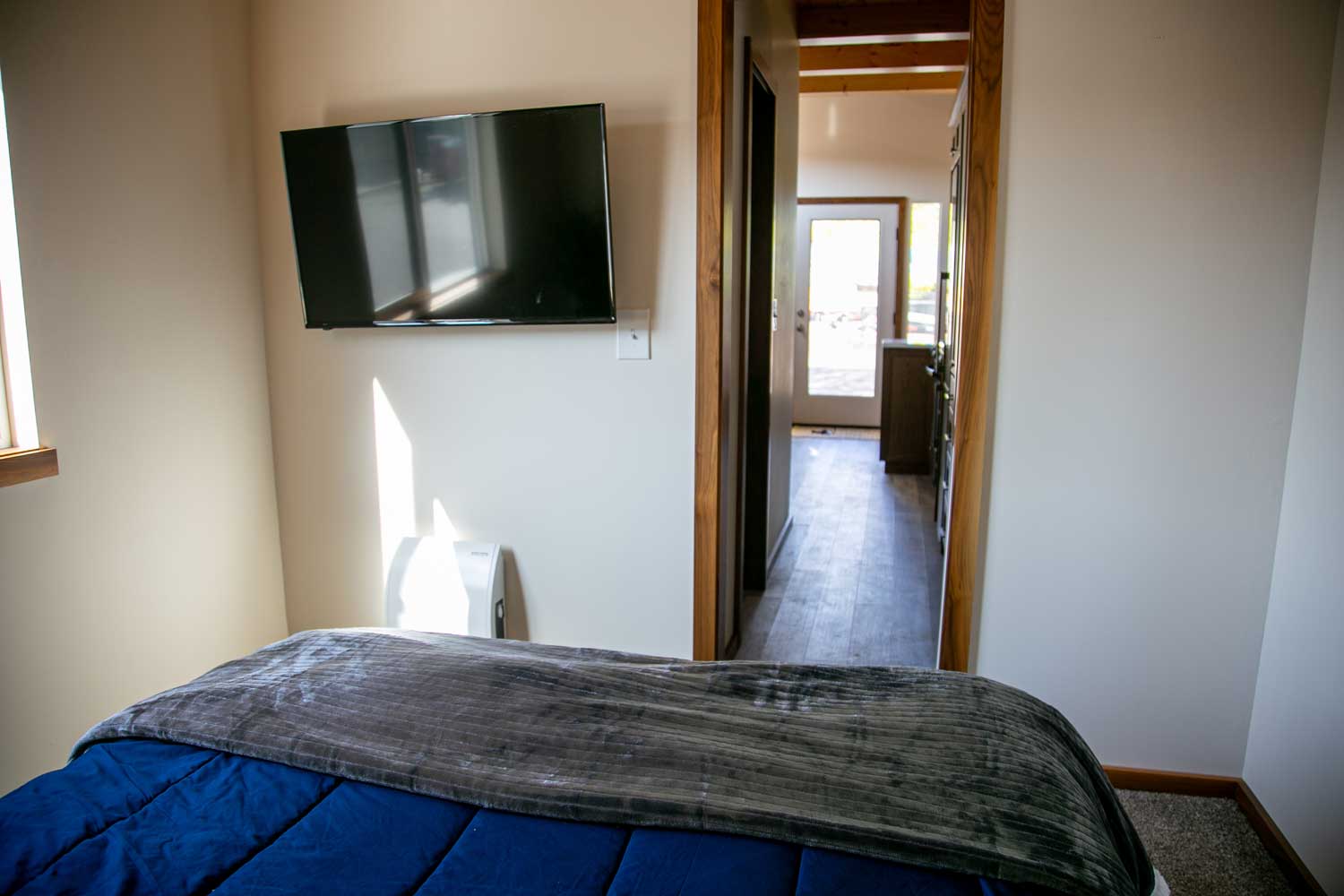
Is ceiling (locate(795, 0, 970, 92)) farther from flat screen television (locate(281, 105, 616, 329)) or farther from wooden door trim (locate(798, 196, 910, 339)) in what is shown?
wooden door trim (locate(798, 196, 910, 339))

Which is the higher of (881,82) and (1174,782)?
(881,82)

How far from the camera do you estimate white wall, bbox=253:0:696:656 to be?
253 centimetres

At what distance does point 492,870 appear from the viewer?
3.79 ft

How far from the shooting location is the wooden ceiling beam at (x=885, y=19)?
422 centimetres

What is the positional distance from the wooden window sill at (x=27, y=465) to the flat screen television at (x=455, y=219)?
83 cm

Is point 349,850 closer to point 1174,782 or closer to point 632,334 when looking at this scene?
point 632,334

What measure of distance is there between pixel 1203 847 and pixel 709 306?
72.8 inches

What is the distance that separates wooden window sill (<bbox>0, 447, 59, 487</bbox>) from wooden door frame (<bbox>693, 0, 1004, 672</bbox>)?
1.63m

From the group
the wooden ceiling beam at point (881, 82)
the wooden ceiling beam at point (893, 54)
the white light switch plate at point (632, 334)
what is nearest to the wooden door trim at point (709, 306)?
the white light switch plate at point (632, 334)

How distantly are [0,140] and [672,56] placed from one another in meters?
1.65

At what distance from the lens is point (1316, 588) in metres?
2.06

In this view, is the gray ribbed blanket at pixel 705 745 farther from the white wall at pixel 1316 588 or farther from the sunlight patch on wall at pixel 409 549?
the sunlight patch on wall at pixel 409 549

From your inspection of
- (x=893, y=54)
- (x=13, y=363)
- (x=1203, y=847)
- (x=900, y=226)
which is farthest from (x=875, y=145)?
(x=13, y=363)

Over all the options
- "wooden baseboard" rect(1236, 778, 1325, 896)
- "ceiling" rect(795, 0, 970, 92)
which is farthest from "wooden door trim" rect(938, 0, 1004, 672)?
"ceiling" rect(795, 0, 970, 92)
